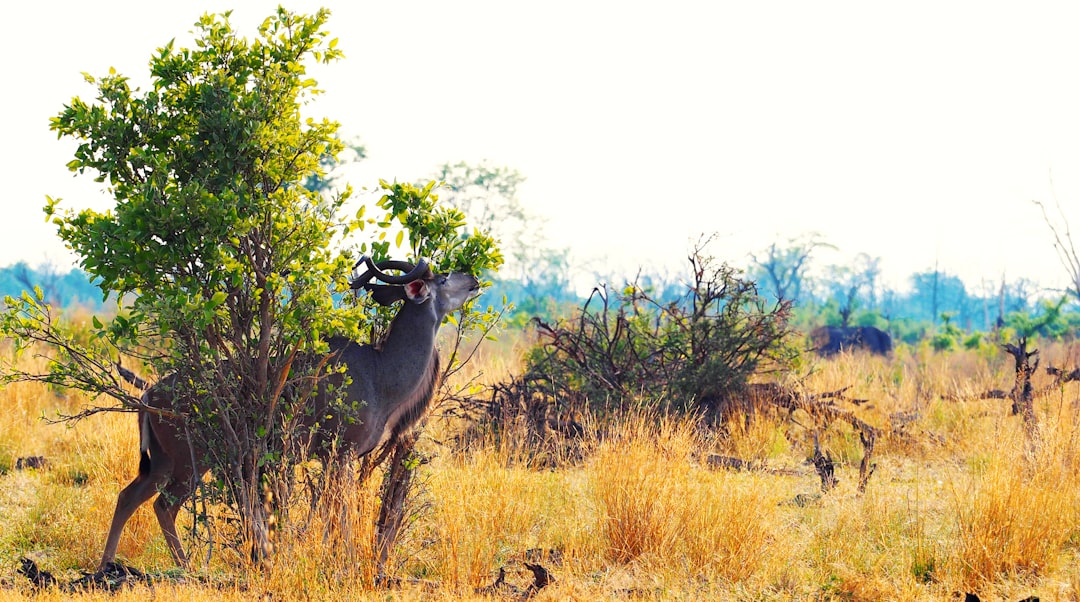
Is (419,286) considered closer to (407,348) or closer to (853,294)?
(407,348)

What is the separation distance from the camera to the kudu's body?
620 centimetres

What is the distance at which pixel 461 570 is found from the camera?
6.13m

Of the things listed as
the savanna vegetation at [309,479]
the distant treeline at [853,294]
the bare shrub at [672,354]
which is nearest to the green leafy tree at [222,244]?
the savanna vegetation at [309,479]

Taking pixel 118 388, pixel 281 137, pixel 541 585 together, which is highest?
pixel 281 137

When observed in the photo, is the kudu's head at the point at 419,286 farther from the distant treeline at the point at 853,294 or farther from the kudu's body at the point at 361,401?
the distant treeline at the point at 853,294

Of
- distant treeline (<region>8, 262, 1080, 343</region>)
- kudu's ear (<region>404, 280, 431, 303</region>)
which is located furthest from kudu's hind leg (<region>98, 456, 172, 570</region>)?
distant treeline (<region>8, 262, 1080, 343</region>)

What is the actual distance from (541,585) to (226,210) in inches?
112

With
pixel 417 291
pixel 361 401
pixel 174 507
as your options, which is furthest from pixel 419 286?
pixel 174 507

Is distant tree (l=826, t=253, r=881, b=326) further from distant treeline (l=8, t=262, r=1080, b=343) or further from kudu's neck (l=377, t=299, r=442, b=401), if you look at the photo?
kudu's neck (l=377, t=299, r=442, b=401)

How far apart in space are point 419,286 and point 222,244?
53.7 inches

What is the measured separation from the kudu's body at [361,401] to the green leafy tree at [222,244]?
287mm

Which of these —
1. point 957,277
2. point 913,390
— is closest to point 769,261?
point 957,277

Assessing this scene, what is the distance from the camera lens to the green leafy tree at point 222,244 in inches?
213

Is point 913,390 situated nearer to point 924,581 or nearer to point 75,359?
point 924,581
